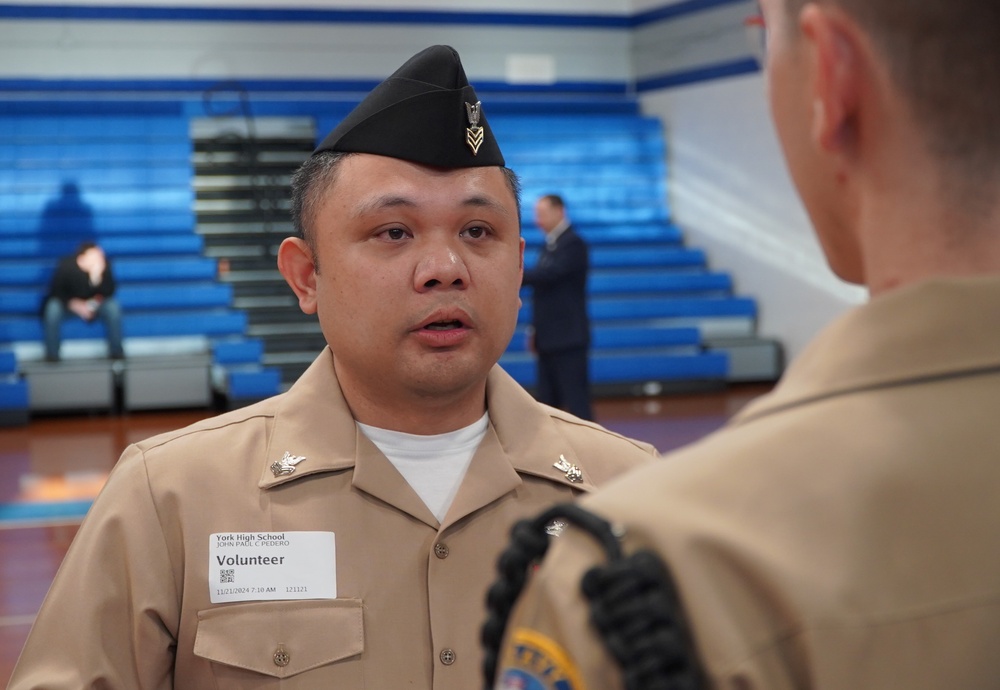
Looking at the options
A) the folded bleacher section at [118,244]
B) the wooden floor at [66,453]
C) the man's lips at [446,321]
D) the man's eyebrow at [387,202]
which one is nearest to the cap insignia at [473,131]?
the man's eyebrow at [387,202]

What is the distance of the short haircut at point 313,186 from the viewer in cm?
169

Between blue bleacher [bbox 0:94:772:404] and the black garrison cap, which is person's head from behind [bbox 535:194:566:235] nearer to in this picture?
blue bleacher [bbox 0:94:772:404]

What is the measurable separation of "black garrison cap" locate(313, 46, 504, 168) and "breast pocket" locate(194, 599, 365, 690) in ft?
2.11

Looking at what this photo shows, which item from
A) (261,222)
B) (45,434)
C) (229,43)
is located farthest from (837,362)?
(229,43)

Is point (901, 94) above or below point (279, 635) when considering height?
above

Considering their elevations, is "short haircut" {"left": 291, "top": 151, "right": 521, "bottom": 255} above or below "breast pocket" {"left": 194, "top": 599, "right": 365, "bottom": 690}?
above

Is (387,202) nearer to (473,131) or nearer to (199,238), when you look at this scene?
(473,131)

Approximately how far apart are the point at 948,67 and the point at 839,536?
11.0 inches

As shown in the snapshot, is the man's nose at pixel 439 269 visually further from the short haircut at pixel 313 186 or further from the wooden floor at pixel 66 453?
the wooden floor at pixel 66 453

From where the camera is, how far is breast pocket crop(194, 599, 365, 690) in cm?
149

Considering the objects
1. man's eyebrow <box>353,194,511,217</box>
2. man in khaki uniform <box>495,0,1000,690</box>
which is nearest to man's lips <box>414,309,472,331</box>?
man's eyebrow <box>353,194,511,217</box>

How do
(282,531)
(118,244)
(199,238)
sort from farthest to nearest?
1. (199,238)
2. (118,244)
3. (282,531)

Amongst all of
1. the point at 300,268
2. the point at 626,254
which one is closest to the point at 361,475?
the point at 300,268

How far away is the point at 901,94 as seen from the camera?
678 millimetres
